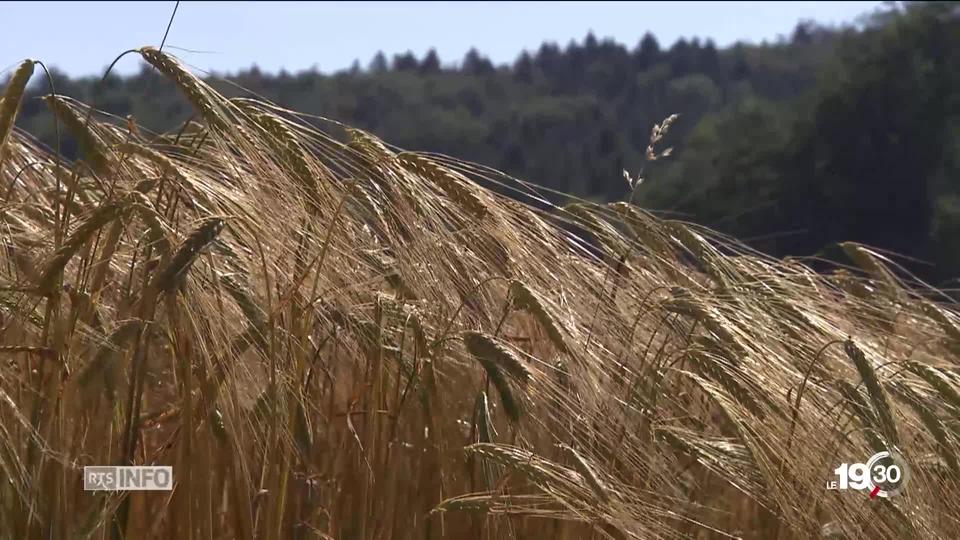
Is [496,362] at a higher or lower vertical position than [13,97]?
lower

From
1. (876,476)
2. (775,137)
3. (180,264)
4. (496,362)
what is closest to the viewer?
(180,264)

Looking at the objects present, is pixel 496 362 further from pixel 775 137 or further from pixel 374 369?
pixel 775 137

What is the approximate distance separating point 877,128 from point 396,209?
62.2 ft

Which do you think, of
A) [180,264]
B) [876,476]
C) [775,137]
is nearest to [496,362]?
[180,264]

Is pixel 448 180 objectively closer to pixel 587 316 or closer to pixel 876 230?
pixel 587 316

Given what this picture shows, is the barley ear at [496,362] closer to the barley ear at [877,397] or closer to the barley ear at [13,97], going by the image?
the barley ear at [877,397]

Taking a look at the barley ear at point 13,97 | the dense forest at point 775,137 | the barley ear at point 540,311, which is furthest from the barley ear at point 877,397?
the dense forest at point 775,137

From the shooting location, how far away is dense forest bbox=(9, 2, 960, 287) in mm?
17078

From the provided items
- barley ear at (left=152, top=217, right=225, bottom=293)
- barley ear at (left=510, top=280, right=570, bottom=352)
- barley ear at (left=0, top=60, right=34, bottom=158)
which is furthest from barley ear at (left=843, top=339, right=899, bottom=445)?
barley ear at (left=0, top=60, right=34, bottom=158)

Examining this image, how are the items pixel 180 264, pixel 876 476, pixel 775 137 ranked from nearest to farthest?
pixel 180 264
pixel 876 476
pixel 775 137

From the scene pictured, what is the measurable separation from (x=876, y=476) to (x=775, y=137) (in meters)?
19.9

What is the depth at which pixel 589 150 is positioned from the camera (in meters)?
27.4

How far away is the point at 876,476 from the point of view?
191cm

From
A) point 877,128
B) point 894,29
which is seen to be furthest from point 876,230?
point 894,29
